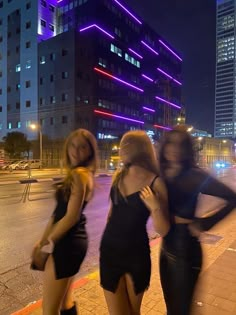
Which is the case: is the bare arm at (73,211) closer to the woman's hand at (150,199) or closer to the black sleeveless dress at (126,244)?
the black sleeveless dress at (126,244)

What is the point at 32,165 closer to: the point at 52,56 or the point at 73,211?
the point at 52,56

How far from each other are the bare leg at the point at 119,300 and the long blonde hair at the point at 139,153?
69 centimetres

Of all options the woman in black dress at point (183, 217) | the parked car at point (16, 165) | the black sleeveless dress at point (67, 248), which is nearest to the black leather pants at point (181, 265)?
the woman in black dress at point (183, 217)

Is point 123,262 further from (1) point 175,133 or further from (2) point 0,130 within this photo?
(2) point 0,130

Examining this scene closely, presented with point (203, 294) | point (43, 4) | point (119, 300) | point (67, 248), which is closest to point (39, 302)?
point (67, 248)

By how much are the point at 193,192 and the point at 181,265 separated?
494 millimetres

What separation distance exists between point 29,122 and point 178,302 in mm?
62419

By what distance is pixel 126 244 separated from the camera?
208cm

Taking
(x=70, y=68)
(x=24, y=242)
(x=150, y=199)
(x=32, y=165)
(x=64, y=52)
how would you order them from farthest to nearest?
(x=64, y=52)
(x=70, y=68)
(x=32, y=165)
(x=24, y=242)
(x=150, y=199)

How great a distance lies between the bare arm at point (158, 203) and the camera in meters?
1.97

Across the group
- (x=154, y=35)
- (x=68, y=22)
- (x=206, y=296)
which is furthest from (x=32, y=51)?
(x=206, y=296)

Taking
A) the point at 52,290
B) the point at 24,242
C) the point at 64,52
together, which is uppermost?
the point at 64,52

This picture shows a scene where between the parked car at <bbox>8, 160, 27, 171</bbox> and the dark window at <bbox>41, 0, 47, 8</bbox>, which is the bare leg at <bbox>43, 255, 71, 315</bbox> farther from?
the dark window at <bbox>41, 0, 47, 8</bbox>

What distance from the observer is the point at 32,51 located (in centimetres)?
6212
